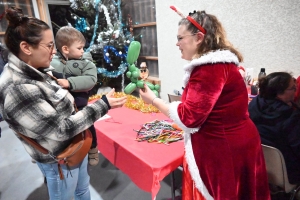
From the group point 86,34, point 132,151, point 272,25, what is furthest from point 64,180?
point 86,34

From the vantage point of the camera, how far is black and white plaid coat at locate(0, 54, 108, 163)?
2.45ft

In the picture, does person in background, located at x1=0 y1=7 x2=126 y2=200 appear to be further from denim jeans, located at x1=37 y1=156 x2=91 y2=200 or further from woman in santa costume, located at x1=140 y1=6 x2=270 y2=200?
woman in santa costume, located at x1=140 y1=6 x2=270 y2=200

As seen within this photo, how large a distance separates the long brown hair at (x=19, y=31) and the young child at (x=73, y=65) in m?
0.44

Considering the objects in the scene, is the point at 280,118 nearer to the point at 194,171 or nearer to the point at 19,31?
the point at 194,171

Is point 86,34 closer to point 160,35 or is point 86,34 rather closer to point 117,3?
point 117,3

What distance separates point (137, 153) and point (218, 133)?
1.55ft

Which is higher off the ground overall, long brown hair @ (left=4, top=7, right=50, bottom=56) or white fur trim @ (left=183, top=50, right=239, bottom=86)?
long brown hair @ (left=4, top=7, right=50, bottom=56)

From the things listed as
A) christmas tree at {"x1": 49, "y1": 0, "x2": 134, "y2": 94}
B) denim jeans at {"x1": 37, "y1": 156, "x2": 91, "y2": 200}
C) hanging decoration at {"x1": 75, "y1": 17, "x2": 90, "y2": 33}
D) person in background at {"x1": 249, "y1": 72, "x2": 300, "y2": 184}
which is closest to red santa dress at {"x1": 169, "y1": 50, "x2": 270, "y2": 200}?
person in background at {"x1": 249, "y1": 72, "x2": 300, "y2": 184}

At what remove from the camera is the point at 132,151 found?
1.18 m

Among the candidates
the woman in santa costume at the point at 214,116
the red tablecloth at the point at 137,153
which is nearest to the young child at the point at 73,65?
the red tablecloth at the point at 137,153

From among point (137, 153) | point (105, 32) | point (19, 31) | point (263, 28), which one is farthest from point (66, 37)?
point (105, 32)

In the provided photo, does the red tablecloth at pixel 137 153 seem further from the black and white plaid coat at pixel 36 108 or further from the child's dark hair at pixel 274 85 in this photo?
the child's dark hair at pixel 274 85

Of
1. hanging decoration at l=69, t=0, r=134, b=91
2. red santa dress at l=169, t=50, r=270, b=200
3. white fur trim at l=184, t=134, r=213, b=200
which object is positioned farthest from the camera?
hanging decoration at l=69, t=0, r=134, b=91

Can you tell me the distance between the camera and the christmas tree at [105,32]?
3463 millimetres
